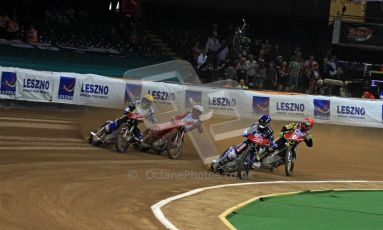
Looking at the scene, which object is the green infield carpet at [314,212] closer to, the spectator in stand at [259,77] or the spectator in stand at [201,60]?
the spectator in stand at [259,77]

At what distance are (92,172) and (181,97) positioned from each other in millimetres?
9058

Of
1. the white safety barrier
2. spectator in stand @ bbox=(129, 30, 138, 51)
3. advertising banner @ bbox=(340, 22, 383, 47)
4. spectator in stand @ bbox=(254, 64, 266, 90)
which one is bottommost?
the white safety barrier

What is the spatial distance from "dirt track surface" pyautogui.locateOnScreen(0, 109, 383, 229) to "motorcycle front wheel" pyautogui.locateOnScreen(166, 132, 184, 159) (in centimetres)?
28

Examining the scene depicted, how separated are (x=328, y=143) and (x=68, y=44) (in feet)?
41.5

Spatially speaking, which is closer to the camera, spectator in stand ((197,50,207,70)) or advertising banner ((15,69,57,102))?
advertising banner ((15,69,57,102))

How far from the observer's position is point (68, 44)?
27.3m

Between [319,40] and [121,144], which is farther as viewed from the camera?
[319,40]

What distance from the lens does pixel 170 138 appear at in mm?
15266

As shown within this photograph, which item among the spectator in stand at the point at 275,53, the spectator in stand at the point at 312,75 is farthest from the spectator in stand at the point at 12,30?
the spectator in stand at the point at 312,75

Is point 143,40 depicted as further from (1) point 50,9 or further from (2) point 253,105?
(2) point 253,105

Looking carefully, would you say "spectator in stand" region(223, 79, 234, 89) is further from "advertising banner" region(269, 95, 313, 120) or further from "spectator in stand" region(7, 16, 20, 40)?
"spectator in stand" region(7, 16, 20, 40)

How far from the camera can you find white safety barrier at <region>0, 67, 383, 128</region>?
2034cm

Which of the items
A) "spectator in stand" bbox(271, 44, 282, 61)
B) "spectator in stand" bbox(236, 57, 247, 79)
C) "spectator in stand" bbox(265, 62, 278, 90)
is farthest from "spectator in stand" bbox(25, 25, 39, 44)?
"spectator in stand" bbox(271, 44, 282, 61)

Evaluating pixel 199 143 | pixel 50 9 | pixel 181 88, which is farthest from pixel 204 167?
pixel 50 9
